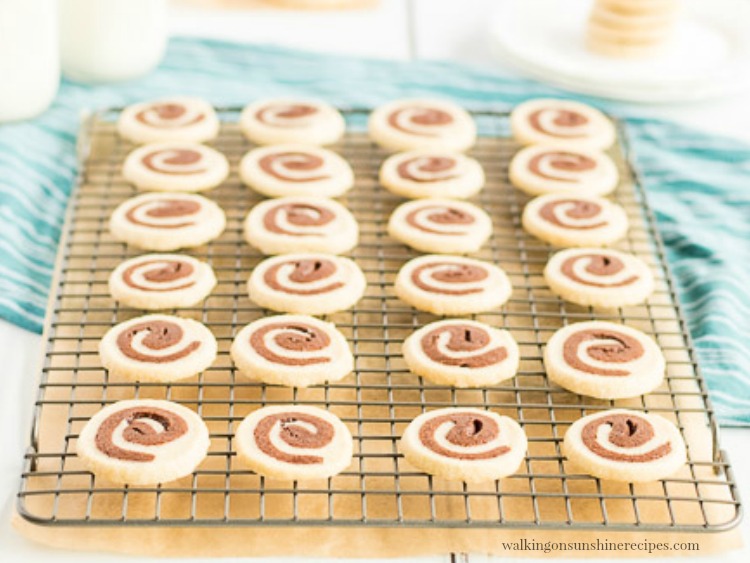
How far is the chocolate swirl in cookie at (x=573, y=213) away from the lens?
221cm

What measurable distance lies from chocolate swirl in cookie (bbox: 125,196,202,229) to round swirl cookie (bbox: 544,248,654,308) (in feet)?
1.90

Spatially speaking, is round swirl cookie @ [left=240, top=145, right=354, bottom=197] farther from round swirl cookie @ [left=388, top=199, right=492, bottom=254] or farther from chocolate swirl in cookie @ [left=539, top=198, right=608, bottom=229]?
chocolate swirl in cookie @ [left=539, top=198, right=608, bottom=229]

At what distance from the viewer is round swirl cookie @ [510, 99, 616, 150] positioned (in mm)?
2475

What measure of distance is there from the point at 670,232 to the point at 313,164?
2.05 feet

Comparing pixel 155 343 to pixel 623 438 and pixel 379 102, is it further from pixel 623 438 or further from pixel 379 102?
pixel 379 102

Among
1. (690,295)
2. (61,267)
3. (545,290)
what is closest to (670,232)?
(690,295)

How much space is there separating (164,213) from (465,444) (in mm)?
750

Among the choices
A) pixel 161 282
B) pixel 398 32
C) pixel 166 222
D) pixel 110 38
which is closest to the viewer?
pixel 161 282

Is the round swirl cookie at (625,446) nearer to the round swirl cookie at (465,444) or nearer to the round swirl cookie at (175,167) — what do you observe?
the round swirl cookie at (465,444)

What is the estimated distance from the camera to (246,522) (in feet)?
5.00

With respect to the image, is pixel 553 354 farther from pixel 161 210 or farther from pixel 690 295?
pixel 161 210

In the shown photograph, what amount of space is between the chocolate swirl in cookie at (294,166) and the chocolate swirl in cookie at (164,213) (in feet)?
0.60

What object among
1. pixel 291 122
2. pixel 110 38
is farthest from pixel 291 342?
pixel 110 38

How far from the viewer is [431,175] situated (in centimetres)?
233
